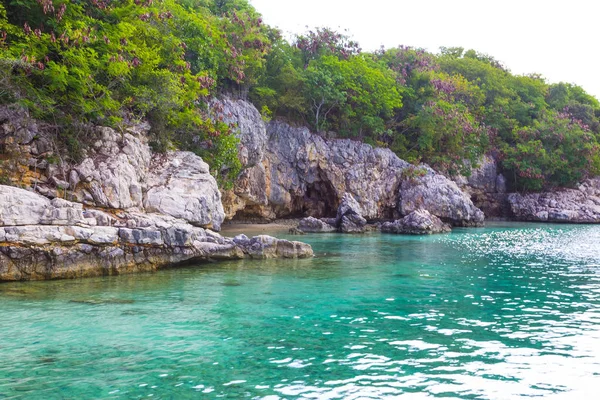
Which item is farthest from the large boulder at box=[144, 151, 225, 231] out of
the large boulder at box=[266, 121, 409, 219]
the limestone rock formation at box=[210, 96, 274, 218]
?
the large boulder at box=[266, 121, 409, 219]

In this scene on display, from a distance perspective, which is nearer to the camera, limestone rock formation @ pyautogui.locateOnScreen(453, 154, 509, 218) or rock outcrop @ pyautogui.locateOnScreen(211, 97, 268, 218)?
rock outcrop @ pyautogui.locateOnScreen(211, 97, 268, 218)

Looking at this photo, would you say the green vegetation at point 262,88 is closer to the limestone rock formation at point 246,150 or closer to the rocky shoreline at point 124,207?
the rocky shoreline at point 124,207

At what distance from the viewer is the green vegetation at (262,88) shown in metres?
15.9

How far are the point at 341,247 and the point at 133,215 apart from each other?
10959mm

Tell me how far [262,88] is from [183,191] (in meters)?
19.0

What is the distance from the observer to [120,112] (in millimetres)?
17781

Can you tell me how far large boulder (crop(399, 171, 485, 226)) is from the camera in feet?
126

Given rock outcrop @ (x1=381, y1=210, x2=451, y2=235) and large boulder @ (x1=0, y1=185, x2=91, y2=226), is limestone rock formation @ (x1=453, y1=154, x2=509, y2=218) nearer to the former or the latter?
rock outcrop @ (x1=381, y1=210, x2=451, y2=235)

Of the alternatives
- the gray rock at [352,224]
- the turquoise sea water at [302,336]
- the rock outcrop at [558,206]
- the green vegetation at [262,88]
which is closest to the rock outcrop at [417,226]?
the gray rock at [352,224]

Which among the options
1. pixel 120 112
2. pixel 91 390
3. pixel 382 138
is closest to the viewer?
pixel 91 390

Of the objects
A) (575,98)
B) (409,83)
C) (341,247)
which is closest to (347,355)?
(341,247)

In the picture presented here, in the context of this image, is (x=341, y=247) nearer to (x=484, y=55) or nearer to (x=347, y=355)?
(x=347, y=355)

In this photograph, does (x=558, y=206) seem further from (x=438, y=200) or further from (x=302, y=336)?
(x=302, y=336)

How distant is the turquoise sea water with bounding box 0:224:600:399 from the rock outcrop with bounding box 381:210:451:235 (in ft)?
55.8
